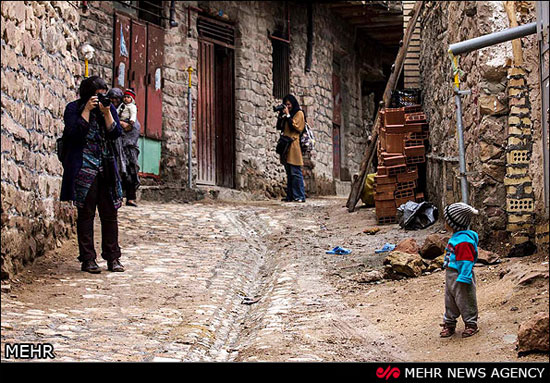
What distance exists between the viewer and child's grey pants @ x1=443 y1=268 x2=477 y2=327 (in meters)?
4.79

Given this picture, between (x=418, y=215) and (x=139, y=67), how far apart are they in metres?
5.80

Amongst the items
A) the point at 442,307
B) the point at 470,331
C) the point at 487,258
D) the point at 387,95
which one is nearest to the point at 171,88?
the point at 387,95

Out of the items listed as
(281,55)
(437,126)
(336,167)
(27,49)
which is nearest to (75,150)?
(27,49)

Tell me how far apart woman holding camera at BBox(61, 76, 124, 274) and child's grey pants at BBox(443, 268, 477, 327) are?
3.25 m

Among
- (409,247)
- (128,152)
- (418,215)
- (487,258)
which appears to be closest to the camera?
(487,258)

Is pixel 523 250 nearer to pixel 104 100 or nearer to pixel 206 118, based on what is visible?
pixel 104 100

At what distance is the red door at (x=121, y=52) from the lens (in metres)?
12.2

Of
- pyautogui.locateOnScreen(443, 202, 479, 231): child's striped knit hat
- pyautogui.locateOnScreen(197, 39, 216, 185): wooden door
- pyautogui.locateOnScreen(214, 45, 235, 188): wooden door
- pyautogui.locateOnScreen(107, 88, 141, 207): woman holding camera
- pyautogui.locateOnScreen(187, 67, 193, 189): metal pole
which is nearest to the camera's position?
pyautogui.locateOnScreen(443, 202, 479, 231): child's striped knit hat

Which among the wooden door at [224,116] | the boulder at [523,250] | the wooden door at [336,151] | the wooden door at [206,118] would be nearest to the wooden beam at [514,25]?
the boulder at [523,250]

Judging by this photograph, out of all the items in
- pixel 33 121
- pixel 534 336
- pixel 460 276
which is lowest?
pixel 534 336

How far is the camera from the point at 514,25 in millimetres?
6828

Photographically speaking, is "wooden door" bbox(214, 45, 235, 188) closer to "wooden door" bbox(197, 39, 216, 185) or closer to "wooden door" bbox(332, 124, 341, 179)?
"wooden door" bbox(197, 39, 216, 185)

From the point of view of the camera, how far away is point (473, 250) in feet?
16.1
